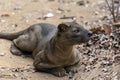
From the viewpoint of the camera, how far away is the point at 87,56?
776 centimetres

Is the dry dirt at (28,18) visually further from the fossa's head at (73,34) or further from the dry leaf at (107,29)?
the dry leaf at (107,29)

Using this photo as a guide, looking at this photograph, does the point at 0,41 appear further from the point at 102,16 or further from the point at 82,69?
the point at 102,16

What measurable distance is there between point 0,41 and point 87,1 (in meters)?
3.76

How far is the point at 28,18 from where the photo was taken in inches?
412

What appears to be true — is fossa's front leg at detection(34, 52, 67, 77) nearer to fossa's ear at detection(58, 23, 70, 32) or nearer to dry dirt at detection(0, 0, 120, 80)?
dry dirt at detection(0, 0, 120, 80)

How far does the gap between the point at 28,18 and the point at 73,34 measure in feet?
12.2

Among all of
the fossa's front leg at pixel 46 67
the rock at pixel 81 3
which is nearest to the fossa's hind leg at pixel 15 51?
the fossa's front leg at pixel 46 67

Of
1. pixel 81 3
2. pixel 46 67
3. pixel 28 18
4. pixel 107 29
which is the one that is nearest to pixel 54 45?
pixel 46 67

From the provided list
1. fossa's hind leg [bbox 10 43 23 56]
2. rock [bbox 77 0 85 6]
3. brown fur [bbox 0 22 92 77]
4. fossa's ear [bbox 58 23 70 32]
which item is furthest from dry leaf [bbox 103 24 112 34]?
rock [bbox 77 0 85 6]

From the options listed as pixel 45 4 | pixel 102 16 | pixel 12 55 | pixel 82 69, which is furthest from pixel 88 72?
pixel 45 4

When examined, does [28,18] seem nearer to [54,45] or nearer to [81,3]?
[81,3]

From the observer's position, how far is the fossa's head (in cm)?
684

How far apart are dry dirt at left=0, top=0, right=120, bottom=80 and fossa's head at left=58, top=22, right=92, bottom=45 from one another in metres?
0.57

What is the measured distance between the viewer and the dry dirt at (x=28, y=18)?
724 centimetres
